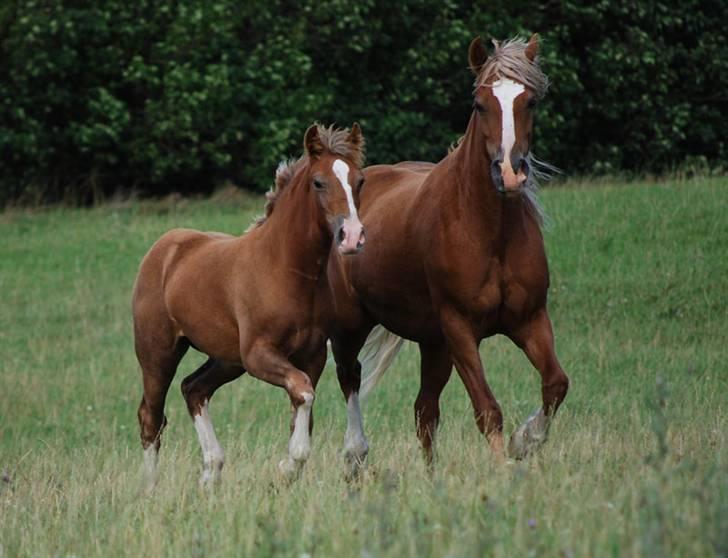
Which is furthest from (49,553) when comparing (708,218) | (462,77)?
(462,77)

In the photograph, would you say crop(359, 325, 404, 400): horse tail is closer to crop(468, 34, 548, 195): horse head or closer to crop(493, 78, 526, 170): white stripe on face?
crop(468, 34, 548, 195): horse head

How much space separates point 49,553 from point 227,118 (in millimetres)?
21570

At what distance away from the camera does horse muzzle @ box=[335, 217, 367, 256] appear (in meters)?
7.30

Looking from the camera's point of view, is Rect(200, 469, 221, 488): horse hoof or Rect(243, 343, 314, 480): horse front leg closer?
Rect(243, 343, 314, 480): horse front leg

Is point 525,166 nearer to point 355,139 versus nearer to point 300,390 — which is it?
point 355,139

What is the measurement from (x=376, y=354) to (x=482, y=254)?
91.7 inches

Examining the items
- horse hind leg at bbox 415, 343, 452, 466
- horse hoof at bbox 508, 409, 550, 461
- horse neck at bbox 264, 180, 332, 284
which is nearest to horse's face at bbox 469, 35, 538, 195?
horse neck at bbox 264, 180, 332, 284

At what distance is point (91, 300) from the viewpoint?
18516mm

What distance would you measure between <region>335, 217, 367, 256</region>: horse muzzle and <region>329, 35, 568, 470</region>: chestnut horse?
0.79m

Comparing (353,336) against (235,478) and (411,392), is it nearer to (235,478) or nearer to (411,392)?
(235,478)

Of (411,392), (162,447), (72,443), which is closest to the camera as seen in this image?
(162,447)

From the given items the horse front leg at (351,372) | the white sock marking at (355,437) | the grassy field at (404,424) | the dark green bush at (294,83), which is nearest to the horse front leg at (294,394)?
the grassy field at (404,424)

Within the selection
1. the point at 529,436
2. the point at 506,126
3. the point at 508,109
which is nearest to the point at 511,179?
the point at 506,126

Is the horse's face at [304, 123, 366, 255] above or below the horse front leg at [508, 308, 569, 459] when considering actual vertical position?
above
